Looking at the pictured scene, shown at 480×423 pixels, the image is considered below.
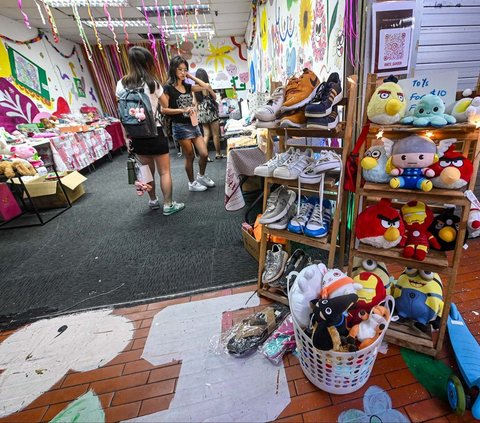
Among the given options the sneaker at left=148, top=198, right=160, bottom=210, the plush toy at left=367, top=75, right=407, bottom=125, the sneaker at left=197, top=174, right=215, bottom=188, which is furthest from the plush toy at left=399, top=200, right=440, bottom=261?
the sneaker at left=197, top=174, right=215, bottom=188

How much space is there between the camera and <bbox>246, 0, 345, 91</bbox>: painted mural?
5.21 ft

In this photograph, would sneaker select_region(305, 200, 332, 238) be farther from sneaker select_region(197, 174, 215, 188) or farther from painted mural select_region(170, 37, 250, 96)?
painted mural select_region(170, 37, 250, 96)

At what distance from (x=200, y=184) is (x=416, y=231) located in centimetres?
261

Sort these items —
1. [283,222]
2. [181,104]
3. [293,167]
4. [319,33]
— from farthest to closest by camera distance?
[181,104] < [319,33] < [283,222] < [293,167]

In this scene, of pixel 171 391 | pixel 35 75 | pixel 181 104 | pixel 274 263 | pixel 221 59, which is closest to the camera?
pixel 171 391

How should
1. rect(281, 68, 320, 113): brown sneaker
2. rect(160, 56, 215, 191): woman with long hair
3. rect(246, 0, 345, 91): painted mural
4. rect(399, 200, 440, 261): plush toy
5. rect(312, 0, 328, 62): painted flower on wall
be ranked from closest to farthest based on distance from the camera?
rect(399, 200, 440, 261): plush toy → rect(281, 68, 320, 113): brown sneaker → rect(246, 0, 345, 91): painted mural → rect(312, 0, 328, 62): painted flower on wall → rect(160, 56, 215, 191): woman with long hair

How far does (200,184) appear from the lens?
10.8 ft

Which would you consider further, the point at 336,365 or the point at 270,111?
the point at 270,111

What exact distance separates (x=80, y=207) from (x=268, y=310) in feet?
9.30

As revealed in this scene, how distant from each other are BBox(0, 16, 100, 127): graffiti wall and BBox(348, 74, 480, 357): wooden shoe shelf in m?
5.28

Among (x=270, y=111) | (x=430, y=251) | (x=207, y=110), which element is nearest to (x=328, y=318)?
(x=430, y=251)

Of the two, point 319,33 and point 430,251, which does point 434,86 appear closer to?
point 430,251

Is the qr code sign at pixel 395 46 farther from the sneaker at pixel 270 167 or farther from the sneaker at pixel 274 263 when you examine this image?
the sneaker at pixel 274 263

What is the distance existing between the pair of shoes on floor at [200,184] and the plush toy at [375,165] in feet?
7.81
